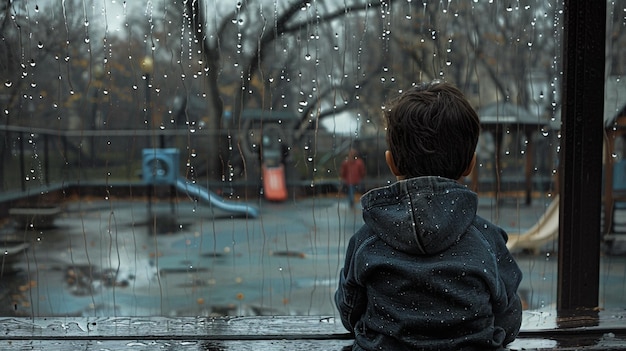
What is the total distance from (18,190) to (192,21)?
1.15 m

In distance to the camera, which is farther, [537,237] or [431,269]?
[537,237]

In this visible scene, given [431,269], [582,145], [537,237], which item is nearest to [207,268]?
[537,237]

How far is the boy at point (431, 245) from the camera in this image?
1.08m

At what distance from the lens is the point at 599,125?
6.10ft

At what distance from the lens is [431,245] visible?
1.08m

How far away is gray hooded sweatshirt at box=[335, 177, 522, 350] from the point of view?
1.08m

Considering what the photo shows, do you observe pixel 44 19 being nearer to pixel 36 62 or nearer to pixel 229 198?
pixel 36 62

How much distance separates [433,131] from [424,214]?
0.14 metres

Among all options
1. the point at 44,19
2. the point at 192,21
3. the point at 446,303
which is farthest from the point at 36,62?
the point at 446,303

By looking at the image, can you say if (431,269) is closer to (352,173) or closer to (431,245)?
(431,245)

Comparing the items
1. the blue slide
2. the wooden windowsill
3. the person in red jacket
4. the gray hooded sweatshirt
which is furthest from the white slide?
the gray hooded sweatshirt

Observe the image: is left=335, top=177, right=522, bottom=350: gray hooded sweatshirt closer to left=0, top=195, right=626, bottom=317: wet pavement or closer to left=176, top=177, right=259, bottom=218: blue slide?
left=176, top=177, right=259, bottom=218: blue slide

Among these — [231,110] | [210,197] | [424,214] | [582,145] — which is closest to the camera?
[424,214]

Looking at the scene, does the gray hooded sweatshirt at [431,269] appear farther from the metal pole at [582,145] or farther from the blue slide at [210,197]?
the blue slide at [210,197]
